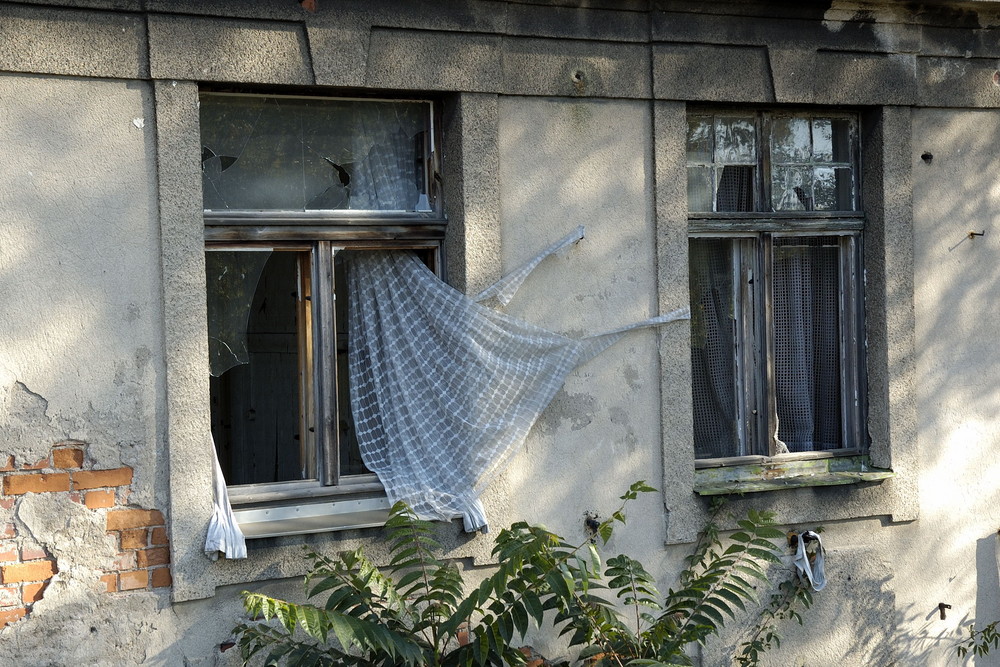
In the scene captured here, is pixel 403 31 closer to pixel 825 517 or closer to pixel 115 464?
pixel 115 464

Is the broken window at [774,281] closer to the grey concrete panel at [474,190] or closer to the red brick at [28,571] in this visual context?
the grey concrete panel at [474,190]

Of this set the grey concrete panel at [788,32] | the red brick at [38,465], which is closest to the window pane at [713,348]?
the grey concrete panel at [788,32]

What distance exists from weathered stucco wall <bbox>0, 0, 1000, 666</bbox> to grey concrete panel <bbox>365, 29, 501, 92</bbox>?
0.01 m

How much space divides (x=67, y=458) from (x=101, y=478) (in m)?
0.15

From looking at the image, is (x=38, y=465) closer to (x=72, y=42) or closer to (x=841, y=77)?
(x=72, y=42)

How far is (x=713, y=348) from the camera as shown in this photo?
5477mm

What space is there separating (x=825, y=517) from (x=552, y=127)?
241cm

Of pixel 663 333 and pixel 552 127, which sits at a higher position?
pixel 552 127

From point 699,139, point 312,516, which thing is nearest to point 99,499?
point 312,516

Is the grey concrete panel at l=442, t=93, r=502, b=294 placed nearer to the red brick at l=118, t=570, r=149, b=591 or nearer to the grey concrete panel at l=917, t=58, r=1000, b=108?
the red brick at l=118, t=570, r=149, b=591

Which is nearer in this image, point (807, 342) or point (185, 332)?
point (185, 332)

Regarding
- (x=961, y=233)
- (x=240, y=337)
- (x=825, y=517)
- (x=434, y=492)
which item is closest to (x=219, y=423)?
(x=240, y=337)

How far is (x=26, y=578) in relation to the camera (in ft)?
13.4

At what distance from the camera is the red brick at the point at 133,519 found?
4.22 meters
